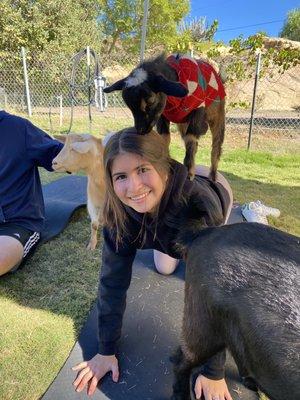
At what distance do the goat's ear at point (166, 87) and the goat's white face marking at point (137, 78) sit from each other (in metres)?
0.07

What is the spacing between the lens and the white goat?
288 centimetres

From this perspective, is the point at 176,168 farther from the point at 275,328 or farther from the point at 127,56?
the point at 127,56

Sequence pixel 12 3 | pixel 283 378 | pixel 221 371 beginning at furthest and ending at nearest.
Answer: pixel 12 3, pixel 221 371, pixel 283 378

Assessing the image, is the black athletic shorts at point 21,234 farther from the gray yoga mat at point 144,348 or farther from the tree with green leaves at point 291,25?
the tree with green leaves at point 291,25

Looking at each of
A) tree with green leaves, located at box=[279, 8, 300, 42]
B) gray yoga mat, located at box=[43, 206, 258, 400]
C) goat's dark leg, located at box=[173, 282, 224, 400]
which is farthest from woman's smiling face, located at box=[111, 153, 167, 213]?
tree with green leaves, located at box=[279, 8, 300, 42]

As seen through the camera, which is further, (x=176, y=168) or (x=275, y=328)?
(x=176, y=168)

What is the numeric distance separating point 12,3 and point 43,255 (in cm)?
1258

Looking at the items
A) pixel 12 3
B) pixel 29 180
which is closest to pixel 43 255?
pixel 29 180

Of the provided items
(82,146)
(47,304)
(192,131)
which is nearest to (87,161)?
(82,146)

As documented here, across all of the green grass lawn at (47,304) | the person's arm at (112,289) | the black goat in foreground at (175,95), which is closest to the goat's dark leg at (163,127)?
the black goat in foreground at (175,95)

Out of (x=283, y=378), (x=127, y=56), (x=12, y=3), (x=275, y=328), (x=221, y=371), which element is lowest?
(x=221, y=371)

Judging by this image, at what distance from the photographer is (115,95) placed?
9.12 m

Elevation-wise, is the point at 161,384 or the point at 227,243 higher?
the point at 227,243

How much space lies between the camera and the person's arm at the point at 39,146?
3.02 meters
